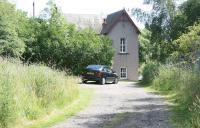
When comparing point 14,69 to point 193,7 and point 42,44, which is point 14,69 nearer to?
point 193,7

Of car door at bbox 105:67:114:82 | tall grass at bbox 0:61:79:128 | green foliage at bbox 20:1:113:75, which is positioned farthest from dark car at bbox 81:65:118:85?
tall grass at bbox 0:61:79:128

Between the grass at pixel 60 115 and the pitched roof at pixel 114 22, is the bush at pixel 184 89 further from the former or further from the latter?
the pitched roof at pixel 114 22

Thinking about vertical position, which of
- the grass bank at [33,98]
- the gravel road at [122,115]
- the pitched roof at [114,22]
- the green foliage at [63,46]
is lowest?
the gravel road at [122,115]

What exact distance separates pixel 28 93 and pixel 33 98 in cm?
25

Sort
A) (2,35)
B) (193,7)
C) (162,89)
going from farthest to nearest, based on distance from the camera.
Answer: (193,7)
(2,35)
(162,89)

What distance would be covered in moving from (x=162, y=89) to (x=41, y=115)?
15.3 metres

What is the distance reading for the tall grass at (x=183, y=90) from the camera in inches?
592

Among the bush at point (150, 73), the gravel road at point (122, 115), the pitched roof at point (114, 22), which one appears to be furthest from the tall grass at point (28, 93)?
the pitched roof at point (114, 22)

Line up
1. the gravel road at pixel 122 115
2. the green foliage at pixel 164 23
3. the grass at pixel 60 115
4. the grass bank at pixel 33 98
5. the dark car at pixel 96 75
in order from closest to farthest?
the grass bank at pixel 33 98
the gravel road at pixel 122 115
the grass at pixel 60 115
the dark car at pixel 96 75
the green foliage at pixel 164 23

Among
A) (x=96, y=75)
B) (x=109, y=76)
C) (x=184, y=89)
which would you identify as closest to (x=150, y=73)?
(x=96, y=75)

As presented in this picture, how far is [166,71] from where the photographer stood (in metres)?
34.7

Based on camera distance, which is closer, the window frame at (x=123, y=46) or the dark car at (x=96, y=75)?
the dark car at (x=96, y=75)

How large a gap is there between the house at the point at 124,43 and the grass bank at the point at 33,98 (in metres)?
36.3

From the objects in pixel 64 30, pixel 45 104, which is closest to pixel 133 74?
pixel 64 30
